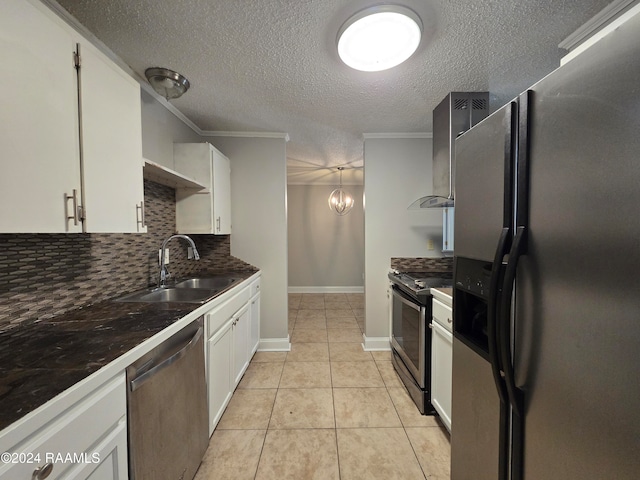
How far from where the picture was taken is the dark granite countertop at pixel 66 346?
62 centimetres

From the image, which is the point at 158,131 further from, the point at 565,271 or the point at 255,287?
the point at 565,271

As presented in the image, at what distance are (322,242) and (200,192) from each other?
3.35 metres

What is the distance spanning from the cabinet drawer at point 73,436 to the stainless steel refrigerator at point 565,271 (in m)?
1.25

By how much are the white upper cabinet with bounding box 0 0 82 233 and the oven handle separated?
1980 millimetres

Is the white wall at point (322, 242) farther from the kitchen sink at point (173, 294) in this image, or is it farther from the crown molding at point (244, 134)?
the kitchen sink at point (173, 294)

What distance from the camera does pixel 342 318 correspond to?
3.74m

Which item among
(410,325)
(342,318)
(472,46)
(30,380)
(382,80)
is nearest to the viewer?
(30,380)

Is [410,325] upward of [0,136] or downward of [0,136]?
downward

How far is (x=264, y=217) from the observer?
2.71m

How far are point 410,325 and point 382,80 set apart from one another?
6.14ft

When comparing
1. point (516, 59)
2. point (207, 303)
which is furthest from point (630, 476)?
point (516, 59)

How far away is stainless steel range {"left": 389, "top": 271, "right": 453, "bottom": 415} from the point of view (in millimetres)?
1707

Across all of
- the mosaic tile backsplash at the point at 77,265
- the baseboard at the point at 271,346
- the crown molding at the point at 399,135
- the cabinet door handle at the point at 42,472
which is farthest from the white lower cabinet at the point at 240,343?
the crown molding at the point at 399,135

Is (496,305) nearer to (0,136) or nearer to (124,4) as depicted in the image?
(0,136)
